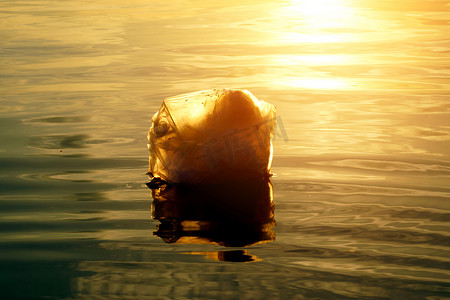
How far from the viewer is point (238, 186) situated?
4.91m

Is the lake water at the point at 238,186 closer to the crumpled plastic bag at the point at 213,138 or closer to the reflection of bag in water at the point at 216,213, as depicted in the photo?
the reflection of bag in water at the point at 216,213

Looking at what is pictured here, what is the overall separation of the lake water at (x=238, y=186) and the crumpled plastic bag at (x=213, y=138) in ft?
0.54

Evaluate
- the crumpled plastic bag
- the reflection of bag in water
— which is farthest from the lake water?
the crumpled plastic bag

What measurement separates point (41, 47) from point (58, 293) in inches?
290

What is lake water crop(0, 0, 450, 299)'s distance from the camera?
362 centimetres

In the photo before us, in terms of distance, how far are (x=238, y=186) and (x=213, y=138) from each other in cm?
37

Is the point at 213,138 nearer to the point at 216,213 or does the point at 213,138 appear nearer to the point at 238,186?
the point at 238,186

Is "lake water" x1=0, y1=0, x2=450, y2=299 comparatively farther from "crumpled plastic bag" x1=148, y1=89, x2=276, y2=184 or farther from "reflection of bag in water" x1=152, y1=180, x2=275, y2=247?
"crumpled plastic bag" x1=148, y1=89, x2=276, y2=184

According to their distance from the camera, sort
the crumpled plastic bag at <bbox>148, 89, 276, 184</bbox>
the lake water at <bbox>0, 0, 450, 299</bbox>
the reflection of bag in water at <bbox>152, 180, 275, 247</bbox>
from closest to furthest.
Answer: the lake water at <bbox>0, 0, 450, 299</bbox> < the reflection of bag in water at <bbox>152, 180, 275, 247</bbox> < the crumpled plastic bag at <bbox>148, 89, 276, 184</bbox>

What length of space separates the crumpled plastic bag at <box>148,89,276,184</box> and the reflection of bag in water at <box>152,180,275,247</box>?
92 millimetres

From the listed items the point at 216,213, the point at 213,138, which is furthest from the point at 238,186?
the point at 216,213

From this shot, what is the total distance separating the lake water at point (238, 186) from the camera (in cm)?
362

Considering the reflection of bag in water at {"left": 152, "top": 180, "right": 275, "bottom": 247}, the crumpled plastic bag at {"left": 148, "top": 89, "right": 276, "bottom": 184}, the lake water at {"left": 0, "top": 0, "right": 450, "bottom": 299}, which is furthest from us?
the crumpled plastic bag at {"left": 148, "top": 89, "right": 276, "bottom": 184}

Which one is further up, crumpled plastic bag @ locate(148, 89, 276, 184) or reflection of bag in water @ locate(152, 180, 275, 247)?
crumpled plastic bag @ locate(148, 89, 276, 184)
